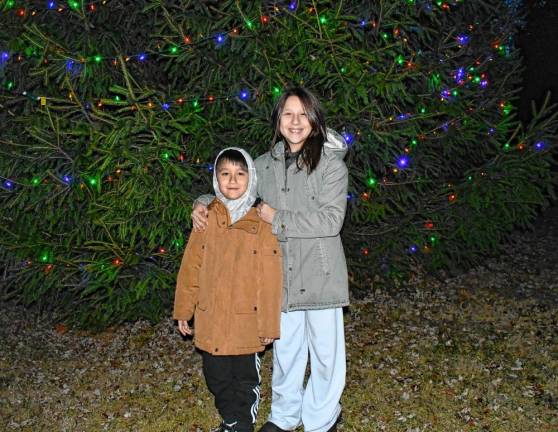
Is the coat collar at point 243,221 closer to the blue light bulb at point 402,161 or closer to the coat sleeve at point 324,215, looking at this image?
the coat sleeve at point 324,215

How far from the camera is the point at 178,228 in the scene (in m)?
5.35

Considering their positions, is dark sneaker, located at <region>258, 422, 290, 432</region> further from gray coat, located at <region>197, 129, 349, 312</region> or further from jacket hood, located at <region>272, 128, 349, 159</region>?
jacket hood, located at <region>272, 128, 349, 159</region>

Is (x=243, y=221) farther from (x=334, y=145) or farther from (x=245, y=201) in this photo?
(x=334, y=145)

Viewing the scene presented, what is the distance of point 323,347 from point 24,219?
137 inches

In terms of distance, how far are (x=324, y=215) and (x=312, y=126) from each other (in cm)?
54

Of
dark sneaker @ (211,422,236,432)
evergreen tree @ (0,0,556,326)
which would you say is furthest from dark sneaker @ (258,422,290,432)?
evergreen tree @ (0,0,556,326)

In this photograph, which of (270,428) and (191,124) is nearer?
(270,428)

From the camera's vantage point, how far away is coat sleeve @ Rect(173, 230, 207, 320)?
12.4 ft

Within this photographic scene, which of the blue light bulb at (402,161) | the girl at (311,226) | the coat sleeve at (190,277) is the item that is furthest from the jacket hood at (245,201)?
the blue light bulb at (402,161)

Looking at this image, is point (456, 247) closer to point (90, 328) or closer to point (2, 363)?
point (90, 328)

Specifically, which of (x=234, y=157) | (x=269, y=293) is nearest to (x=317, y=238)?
(x=269, y=293)

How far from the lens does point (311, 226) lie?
11.6ft

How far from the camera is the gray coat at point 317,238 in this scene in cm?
361

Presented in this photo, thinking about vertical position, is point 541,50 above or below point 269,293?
Result: above
